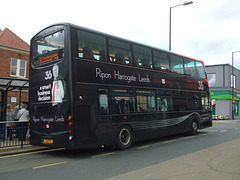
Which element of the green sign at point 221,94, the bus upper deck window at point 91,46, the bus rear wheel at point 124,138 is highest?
the bus upper deck window at point 91,46

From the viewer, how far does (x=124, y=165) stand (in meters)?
6.78

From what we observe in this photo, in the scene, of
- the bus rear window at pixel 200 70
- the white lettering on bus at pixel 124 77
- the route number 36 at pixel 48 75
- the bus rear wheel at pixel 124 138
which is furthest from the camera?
the bus rear window at pixel 200 70

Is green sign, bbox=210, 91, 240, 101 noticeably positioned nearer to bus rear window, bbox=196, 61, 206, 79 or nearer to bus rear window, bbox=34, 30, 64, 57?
→ bus rear window, bbox=196, 61, 206, 79

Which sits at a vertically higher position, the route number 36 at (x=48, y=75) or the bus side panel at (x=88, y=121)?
the route number 36 at (x=48, y=75)

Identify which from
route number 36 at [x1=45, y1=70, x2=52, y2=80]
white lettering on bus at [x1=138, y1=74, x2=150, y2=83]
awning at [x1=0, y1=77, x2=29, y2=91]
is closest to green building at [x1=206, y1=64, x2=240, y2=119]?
white lettering on bus at [x1=138, y1=74, x2=150, y2=83]

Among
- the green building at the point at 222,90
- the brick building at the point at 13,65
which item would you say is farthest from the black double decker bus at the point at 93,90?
the green building at the point at 222,90

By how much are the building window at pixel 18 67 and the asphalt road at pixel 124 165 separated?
16.4 metres

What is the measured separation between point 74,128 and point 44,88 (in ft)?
6.56

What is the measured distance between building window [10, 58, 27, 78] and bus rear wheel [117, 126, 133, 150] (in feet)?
57.0

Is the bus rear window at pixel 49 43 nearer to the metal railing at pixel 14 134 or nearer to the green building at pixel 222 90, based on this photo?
the metal railing at pixel 14 134

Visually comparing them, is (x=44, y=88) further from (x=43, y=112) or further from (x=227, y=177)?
(x=227, y=177)

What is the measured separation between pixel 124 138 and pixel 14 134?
4.25 m

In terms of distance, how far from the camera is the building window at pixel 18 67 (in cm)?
2351

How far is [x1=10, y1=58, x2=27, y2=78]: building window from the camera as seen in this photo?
77.1 ft
